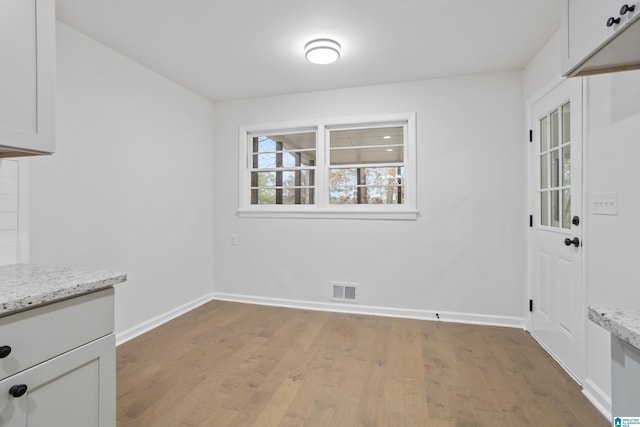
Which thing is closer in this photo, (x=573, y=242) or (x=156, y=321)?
(x=573, y=242)

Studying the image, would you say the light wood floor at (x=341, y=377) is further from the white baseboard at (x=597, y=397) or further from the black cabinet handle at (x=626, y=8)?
the black cabinet handle at (x=626, y=8)

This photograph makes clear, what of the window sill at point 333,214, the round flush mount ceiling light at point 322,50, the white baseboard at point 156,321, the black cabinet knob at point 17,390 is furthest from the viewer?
the window sill at point 333,214

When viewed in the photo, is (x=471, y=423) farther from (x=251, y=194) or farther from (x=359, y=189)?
(x=251, y=194)

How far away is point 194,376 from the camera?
2174mm

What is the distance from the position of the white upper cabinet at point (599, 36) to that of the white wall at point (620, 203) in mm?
557

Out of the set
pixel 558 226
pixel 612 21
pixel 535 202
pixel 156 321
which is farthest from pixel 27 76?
pixel 535 202

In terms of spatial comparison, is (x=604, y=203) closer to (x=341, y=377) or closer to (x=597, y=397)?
(x=597, y=397)

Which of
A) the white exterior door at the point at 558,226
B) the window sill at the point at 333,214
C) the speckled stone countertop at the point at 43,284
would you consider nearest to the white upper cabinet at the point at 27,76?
the speckled stone countertop at the point at 43,284

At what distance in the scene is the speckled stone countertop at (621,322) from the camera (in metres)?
0.79

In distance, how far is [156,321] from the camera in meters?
3.07

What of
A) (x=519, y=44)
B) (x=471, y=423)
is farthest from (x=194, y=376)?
(x=519, y=44)

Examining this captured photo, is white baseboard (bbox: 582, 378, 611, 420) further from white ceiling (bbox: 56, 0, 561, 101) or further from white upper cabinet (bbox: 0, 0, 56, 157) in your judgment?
white upper cabinet (bbox: 0, 0, 56, 157)

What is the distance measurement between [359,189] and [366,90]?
1.10m

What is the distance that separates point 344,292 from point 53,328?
2.81 m
